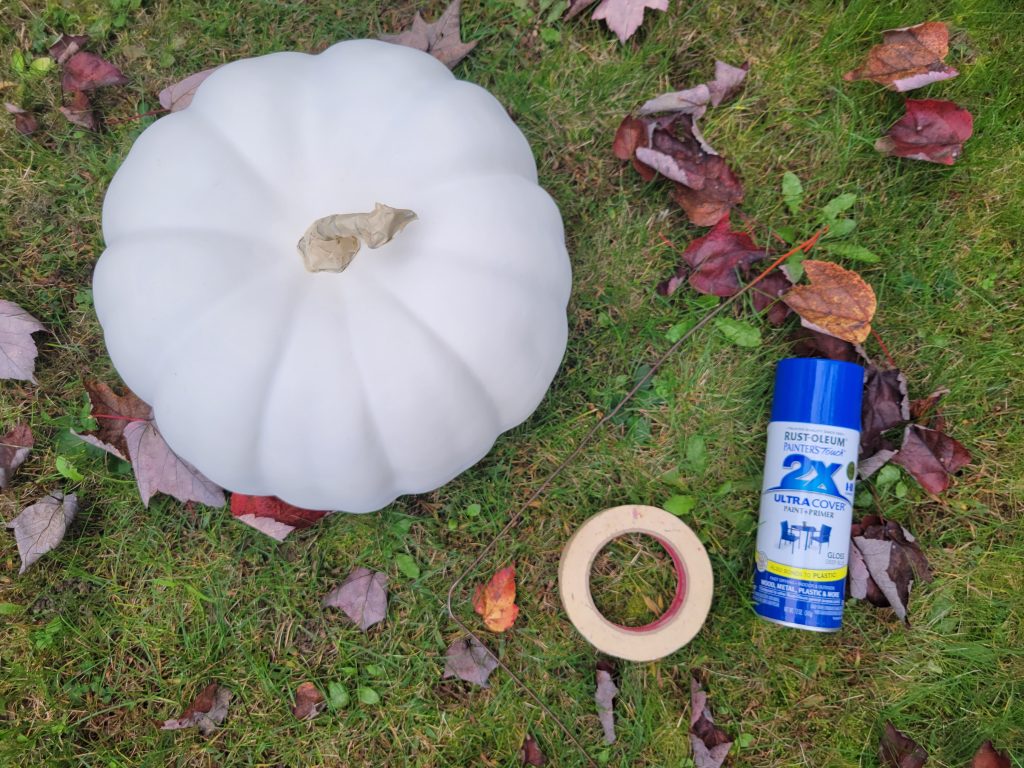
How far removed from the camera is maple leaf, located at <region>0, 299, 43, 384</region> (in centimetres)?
220

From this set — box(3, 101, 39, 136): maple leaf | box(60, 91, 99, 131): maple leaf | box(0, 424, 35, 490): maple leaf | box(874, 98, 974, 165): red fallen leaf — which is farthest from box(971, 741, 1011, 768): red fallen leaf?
box(3, 101, 39, 136): maple leaf

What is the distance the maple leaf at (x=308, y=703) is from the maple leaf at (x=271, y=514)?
0.49 m

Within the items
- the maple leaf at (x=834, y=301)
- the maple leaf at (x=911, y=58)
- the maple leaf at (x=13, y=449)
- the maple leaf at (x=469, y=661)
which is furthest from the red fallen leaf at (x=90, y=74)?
the maple leaf at (x=911, y=58)

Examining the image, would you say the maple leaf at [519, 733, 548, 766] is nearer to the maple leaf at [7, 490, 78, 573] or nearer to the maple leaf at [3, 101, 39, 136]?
the maple leaf at [7, 490, 78, 573]

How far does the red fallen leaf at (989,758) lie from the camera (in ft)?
7.02

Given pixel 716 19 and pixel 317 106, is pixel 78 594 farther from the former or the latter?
pixel 716 19

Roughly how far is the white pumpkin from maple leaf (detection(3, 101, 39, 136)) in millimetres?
889

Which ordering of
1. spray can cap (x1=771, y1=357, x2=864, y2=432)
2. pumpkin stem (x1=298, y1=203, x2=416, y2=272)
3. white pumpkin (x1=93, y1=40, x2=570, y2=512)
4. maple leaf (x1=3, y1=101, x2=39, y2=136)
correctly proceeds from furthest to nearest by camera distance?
maple leaf (x1=3, y1=101, x2=39, y2=136) → spray can cap (x1=771, y1=357, x2=864, y2=432) → white pumpkin (x1=93, y1=40, x2=570, y2=512) → pumpkin stem (x1=298, y1=203, x2=416, y2=272)

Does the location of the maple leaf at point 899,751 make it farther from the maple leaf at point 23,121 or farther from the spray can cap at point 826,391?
the maple leaf at point 23,121

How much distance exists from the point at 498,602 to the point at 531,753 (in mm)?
471

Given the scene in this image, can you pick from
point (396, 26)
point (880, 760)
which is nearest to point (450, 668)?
point (880, 760)

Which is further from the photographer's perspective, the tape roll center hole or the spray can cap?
the tape roll center hole

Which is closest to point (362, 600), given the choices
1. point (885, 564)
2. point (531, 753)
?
point (531, 753)

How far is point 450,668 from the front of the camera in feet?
7.13
